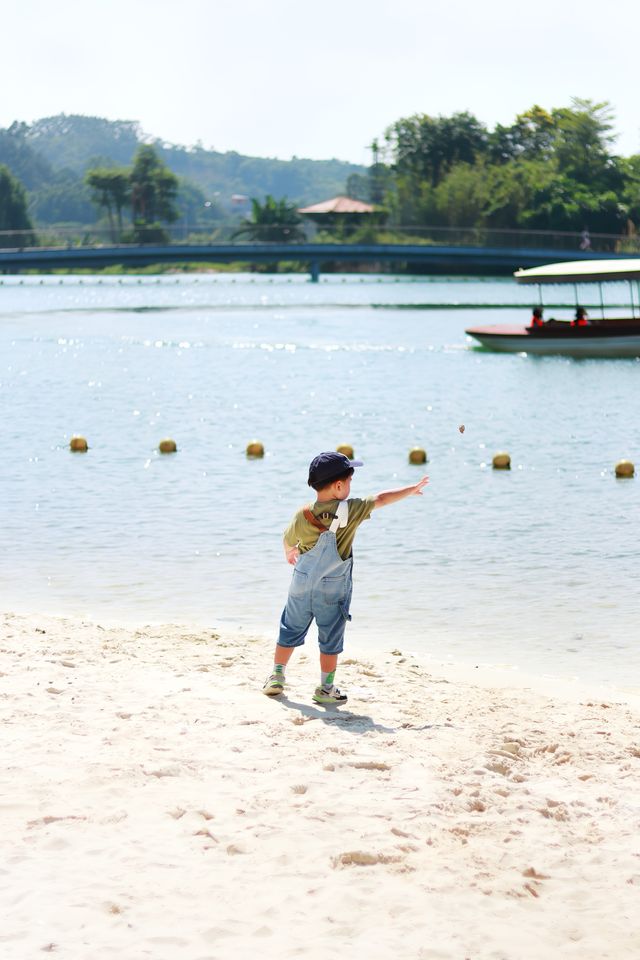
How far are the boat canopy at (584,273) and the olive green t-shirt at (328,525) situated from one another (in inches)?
1437

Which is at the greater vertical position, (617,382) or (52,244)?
(52,244)

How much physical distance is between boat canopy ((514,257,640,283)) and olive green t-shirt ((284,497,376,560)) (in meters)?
36.5

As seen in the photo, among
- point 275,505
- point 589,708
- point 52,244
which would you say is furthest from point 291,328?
point 589,708

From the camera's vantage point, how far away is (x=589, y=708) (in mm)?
8281

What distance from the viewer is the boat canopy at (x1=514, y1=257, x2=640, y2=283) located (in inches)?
1675

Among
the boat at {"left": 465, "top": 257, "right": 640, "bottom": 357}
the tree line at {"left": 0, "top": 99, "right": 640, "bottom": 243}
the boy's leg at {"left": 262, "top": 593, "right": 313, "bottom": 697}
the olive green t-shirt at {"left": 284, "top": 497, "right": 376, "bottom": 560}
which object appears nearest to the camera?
the olive green t-shirt at {"left": 284, "top": 497, "right": 376, "bottom": 560}

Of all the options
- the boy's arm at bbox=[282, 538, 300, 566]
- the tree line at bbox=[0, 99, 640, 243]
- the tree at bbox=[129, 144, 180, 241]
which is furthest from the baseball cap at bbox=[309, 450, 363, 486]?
the tree at bbox=[129, 144, 180, 241]

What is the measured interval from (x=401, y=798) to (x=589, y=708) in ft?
7.87

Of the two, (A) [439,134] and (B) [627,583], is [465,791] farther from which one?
(A) [439,134]

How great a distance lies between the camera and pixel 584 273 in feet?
140

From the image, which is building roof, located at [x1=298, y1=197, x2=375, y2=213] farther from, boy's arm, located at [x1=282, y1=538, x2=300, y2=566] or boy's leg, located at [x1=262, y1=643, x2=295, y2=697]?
boy's arm, located at [x1=282, y1=538, x2=300, y2=566]

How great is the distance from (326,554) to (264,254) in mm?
89473

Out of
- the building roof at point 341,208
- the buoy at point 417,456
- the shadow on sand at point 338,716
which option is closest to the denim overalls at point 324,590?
the shadow on sand at point 338,716

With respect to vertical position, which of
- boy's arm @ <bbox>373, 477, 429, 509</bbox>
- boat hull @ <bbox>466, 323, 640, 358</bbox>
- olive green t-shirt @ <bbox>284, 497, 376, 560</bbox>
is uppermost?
boy's arm @ <bbox>373, 477, 429, 509</bbox>
